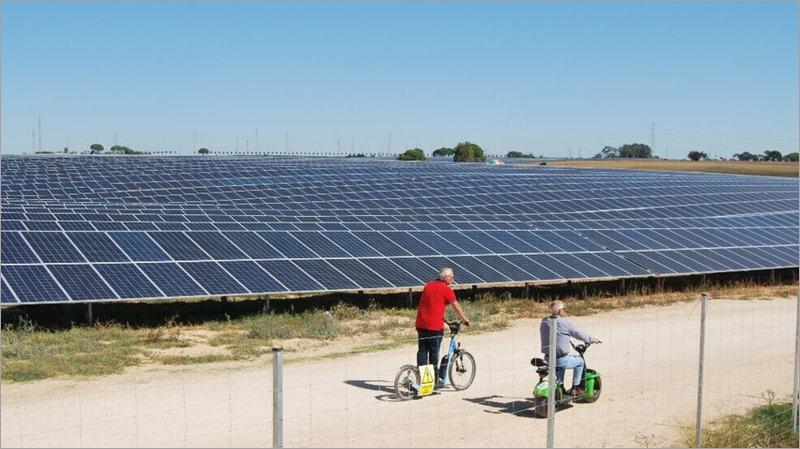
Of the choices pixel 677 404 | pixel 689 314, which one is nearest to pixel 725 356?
pixel 677 404

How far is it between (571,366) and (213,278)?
385 inches

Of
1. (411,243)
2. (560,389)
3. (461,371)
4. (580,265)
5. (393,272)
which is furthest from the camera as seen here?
(580,265)

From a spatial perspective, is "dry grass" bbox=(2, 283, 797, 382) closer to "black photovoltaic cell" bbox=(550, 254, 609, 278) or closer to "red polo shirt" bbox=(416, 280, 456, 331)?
"black photovoltaic cell" bbox=(550, 254, 609, 278)

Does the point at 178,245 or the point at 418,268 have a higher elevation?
the point at 178,245

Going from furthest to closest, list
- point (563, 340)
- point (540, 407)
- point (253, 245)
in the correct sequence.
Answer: point (253, 245), point (563, 340), point (540, 407)

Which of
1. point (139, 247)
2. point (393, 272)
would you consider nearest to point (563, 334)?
point (393, 272)

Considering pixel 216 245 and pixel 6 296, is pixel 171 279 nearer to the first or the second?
pixel 216 245

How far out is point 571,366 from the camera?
13.4 meters

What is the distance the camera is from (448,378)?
48.1 feet

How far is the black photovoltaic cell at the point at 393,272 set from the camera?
74.0ft

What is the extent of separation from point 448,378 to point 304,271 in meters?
8.04

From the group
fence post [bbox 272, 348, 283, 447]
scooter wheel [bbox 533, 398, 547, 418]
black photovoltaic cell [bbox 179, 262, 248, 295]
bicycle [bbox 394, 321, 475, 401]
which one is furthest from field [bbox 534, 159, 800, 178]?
fence post [bbox 272, 348, 283, 447]

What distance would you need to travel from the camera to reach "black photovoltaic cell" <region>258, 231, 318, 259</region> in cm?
2319

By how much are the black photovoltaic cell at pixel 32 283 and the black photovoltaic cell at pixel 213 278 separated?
3.01m
